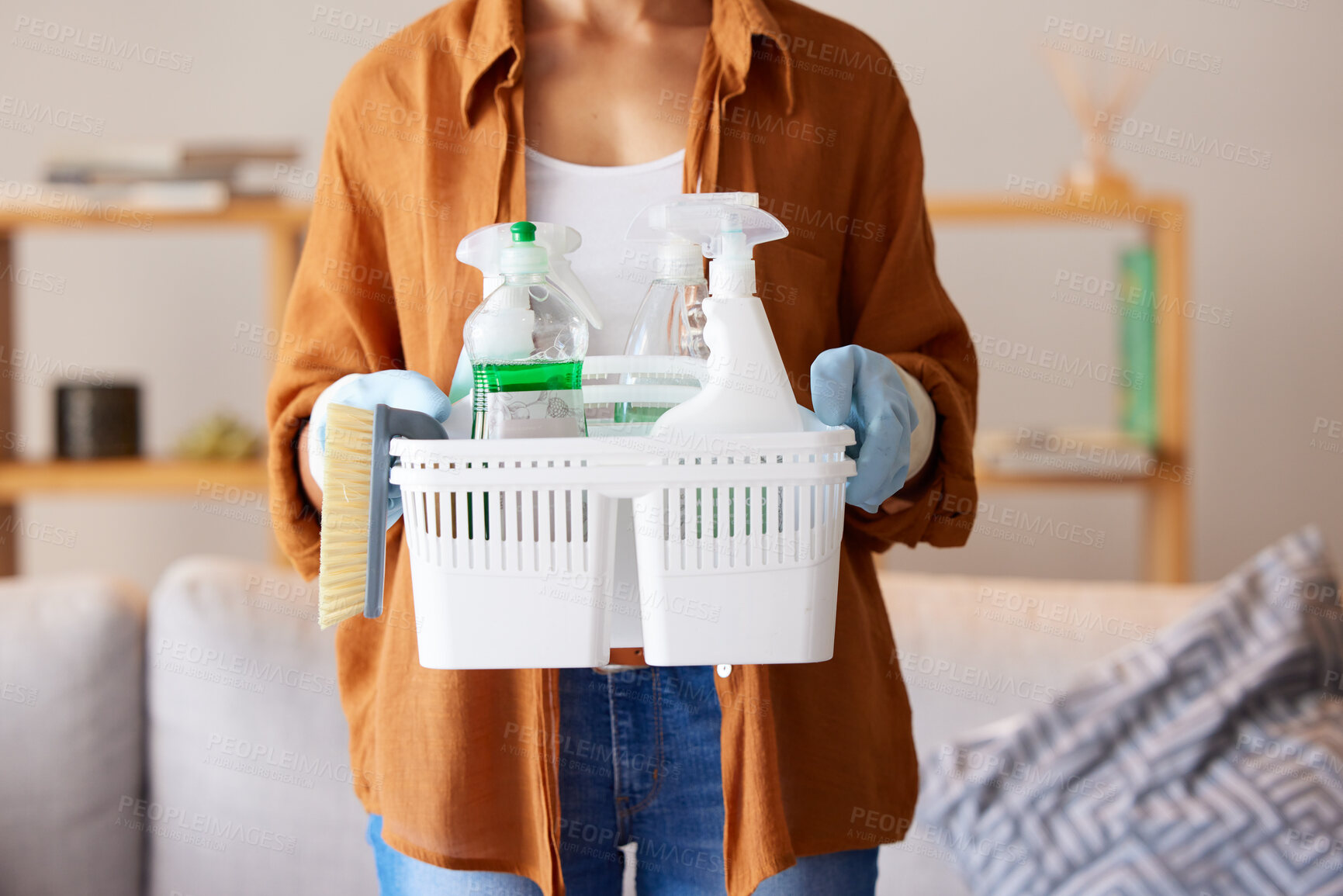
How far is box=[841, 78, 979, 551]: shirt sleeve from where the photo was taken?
32.2 inches

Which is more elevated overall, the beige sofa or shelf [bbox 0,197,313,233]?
shelf [bbox 0,197,313,233]

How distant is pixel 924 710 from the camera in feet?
5.00

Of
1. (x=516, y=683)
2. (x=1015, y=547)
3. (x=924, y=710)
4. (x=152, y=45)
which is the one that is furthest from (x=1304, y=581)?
(x=152, y=45)

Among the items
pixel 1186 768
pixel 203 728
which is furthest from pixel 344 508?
pixel 1186 768

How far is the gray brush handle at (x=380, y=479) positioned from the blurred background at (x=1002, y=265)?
1607 mm

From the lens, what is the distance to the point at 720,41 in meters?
0.85

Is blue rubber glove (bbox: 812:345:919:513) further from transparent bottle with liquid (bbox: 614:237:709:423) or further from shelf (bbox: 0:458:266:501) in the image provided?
Answer: shelf (bbox: 0:458:266:501)

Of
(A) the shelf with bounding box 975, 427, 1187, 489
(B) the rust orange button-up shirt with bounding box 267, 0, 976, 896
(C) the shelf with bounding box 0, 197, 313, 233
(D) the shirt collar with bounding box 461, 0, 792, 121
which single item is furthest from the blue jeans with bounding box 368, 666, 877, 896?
(C) the shelf with bounding box 0, 197, 313, 233

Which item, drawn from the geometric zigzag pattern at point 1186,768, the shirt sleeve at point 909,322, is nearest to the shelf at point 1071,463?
the geometric zigzag pattern at point 1186,768

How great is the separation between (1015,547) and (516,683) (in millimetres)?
1830

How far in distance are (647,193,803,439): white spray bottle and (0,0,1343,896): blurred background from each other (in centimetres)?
152

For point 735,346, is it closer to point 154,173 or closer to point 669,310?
point 669,310

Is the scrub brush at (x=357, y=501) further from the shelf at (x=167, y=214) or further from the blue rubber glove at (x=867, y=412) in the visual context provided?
the shelf at (x=167, y=214)

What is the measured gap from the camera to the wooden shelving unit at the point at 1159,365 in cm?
204
